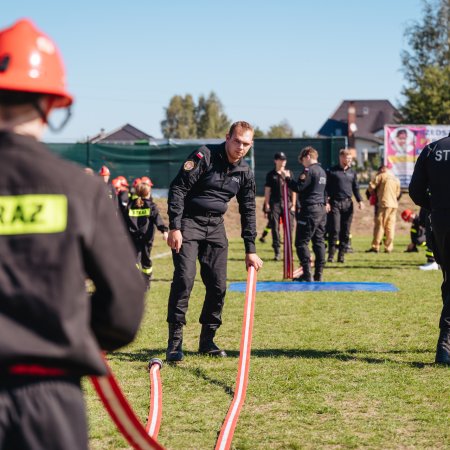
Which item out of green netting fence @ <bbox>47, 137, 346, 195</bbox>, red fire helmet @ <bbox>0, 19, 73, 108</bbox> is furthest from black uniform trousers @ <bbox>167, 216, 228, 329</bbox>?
green netting fence @ <bbox>47, 137, 346, 195</bbox>

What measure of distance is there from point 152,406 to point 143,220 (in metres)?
6.22

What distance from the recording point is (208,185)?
7.07 m

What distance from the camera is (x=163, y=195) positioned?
27750 mm

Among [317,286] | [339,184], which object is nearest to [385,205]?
[339,184]

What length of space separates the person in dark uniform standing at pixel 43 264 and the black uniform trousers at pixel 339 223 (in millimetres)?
14228

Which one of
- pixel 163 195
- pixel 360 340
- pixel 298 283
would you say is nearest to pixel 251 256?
pixel 360 340

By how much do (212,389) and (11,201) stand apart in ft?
14.4

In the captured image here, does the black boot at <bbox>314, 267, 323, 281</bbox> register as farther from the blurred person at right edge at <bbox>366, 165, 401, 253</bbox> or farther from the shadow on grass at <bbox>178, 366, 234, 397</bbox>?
the blurred person at right edge at <bbox>366, 165, 401, 253</bbox>

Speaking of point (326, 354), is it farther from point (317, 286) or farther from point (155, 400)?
point (317, 286)

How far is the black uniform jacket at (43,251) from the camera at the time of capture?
212 cm

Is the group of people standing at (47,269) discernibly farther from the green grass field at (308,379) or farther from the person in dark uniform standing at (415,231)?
the person in dark uniform standing at (415,231)

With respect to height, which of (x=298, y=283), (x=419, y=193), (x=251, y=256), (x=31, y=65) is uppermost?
(x=31, y=65)

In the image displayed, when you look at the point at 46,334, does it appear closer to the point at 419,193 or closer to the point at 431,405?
the point at 431,405

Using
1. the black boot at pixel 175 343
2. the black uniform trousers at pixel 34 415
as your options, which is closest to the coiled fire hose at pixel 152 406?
the black uniform trousers at pixel 34 415
